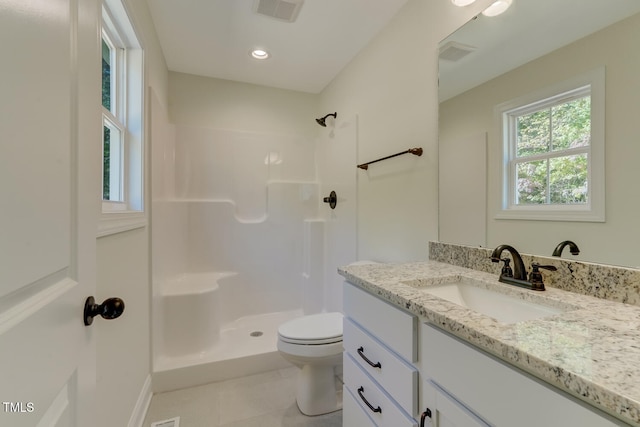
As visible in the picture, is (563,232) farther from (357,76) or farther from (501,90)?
(357,76)

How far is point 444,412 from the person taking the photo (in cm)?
73

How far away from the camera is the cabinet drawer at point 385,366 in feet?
2.77

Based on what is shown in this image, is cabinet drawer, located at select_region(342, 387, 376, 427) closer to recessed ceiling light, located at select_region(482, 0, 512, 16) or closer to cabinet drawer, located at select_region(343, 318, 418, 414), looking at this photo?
cabinet drawer, located at select_region(343, 318, 418, 414)

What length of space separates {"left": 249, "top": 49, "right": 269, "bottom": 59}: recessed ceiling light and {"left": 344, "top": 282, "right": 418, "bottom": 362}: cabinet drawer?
191 centimetres

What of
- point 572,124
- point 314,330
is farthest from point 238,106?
point 572,124

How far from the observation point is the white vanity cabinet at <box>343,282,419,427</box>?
0.86 meters

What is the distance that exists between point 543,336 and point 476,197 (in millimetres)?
801

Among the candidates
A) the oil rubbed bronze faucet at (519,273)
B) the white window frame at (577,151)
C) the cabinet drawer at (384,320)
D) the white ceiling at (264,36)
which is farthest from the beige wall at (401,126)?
the cabinet drawer at (384,320)

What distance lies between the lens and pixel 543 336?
610 millimetres

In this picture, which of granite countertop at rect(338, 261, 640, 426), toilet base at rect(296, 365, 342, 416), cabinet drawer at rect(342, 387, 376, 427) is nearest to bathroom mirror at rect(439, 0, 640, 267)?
granite countertop at rect(338, 261, 640, 426)

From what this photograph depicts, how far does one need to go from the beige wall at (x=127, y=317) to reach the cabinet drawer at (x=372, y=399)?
0.95 m

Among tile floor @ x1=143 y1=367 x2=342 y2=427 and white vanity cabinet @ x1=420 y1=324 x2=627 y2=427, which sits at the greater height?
white vanity cabinet @ x1=420 y1=324 x2=627 y2=427

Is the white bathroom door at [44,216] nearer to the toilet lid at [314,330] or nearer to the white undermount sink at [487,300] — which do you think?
the white undermount sink at [487,300]

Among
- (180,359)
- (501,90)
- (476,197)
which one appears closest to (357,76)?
(501,90)
